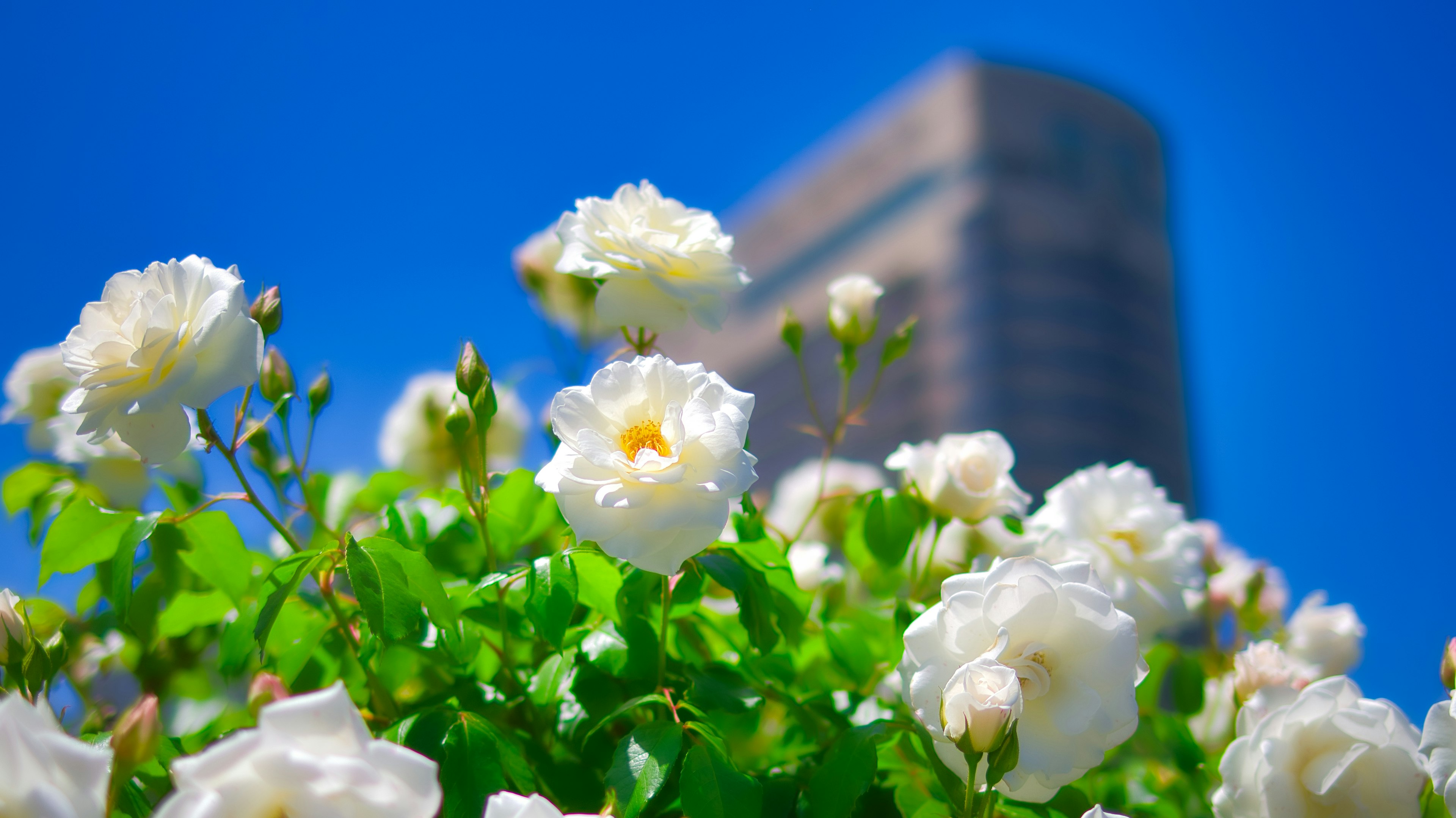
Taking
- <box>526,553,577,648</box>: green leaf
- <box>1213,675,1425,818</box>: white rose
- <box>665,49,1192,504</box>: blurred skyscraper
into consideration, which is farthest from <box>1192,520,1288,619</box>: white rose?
<box>665,49,1192,504</box>: blurred skyscraper

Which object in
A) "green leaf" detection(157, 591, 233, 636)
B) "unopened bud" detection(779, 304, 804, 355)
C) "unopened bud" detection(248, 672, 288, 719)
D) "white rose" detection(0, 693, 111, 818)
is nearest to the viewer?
"white rose" detection(0, 693, 111, 818)

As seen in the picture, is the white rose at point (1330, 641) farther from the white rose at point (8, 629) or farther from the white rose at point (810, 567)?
the white rose at point (8, 629)

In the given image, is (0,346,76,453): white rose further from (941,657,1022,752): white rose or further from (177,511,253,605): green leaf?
(941,657,1022,752): white rose

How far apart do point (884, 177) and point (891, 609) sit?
20.3 m

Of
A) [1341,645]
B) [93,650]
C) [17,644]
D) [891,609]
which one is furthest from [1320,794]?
[93,650]

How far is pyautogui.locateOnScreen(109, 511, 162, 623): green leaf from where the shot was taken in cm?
47

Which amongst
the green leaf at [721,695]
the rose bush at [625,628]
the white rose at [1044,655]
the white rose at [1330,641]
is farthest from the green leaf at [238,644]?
the white rose at [1330,641]

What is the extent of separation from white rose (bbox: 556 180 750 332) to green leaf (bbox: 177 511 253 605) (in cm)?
25

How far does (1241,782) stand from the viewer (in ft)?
1.65

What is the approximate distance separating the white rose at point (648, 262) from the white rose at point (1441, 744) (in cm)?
43

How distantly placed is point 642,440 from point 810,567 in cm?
31

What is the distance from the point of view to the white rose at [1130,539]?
0.65 m

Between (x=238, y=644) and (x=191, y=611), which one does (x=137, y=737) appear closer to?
(x=238, y=644)

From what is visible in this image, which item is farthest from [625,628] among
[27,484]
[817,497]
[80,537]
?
[27,484]
